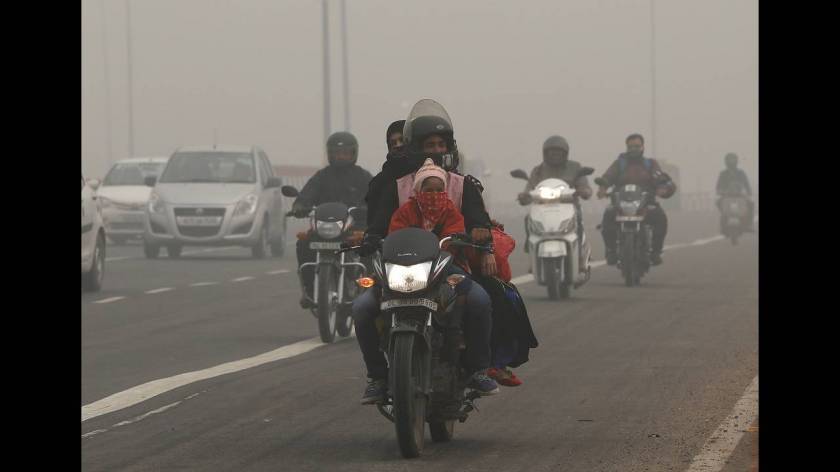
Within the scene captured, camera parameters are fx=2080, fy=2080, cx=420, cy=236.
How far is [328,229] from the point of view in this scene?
53.9ft

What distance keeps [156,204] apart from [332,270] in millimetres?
16300

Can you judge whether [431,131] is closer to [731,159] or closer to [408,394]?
[408,394]

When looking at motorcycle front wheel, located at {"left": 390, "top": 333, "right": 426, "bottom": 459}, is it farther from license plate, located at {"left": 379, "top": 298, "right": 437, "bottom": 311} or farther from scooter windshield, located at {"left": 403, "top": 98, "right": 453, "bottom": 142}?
scooter windshield, located at {"left": 403, "top": 98, "right": 453, "bottom": 142}

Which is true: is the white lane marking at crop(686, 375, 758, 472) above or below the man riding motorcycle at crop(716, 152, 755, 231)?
below

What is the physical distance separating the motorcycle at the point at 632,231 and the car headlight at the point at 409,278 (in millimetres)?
14003

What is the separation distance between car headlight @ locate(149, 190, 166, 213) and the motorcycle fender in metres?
12.0

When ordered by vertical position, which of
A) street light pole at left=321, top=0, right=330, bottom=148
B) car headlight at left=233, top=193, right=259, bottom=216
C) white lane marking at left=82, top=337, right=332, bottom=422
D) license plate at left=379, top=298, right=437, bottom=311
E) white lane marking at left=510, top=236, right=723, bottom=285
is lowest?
white lane marking at left=510, top=236, right=723, bottom=285

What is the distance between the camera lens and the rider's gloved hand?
10.3m

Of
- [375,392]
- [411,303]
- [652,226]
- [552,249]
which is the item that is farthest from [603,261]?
[411,303]

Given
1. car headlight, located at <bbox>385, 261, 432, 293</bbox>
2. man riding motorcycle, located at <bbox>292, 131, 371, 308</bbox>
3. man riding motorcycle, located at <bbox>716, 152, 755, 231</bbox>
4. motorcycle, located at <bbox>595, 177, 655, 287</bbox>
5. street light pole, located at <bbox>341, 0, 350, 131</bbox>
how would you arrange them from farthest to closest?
street light pole, located at <bbox>341, 0, 350, 131</bbox> < man riding motorcycle, located at <bbox>716, 152, 755, 231</bbox> < motorcycle, located at <bbox>595, 177, 655, 287</bbox> < man riding motorcycle, located at <bbox>292, 131, 371, 308</bbox> < car headlight, located at <bbox>385, 261, 432, 293</bbox>

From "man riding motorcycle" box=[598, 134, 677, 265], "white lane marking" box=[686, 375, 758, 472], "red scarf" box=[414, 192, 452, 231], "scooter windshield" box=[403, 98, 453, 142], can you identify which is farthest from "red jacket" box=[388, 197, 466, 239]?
"man riding motorcycle" box=[598, 134, 677, 265]

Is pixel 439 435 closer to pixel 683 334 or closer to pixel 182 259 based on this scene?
pixel 683 334

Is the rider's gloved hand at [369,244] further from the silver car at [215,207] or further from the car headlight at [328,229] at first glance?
the silver car at [215,207]
